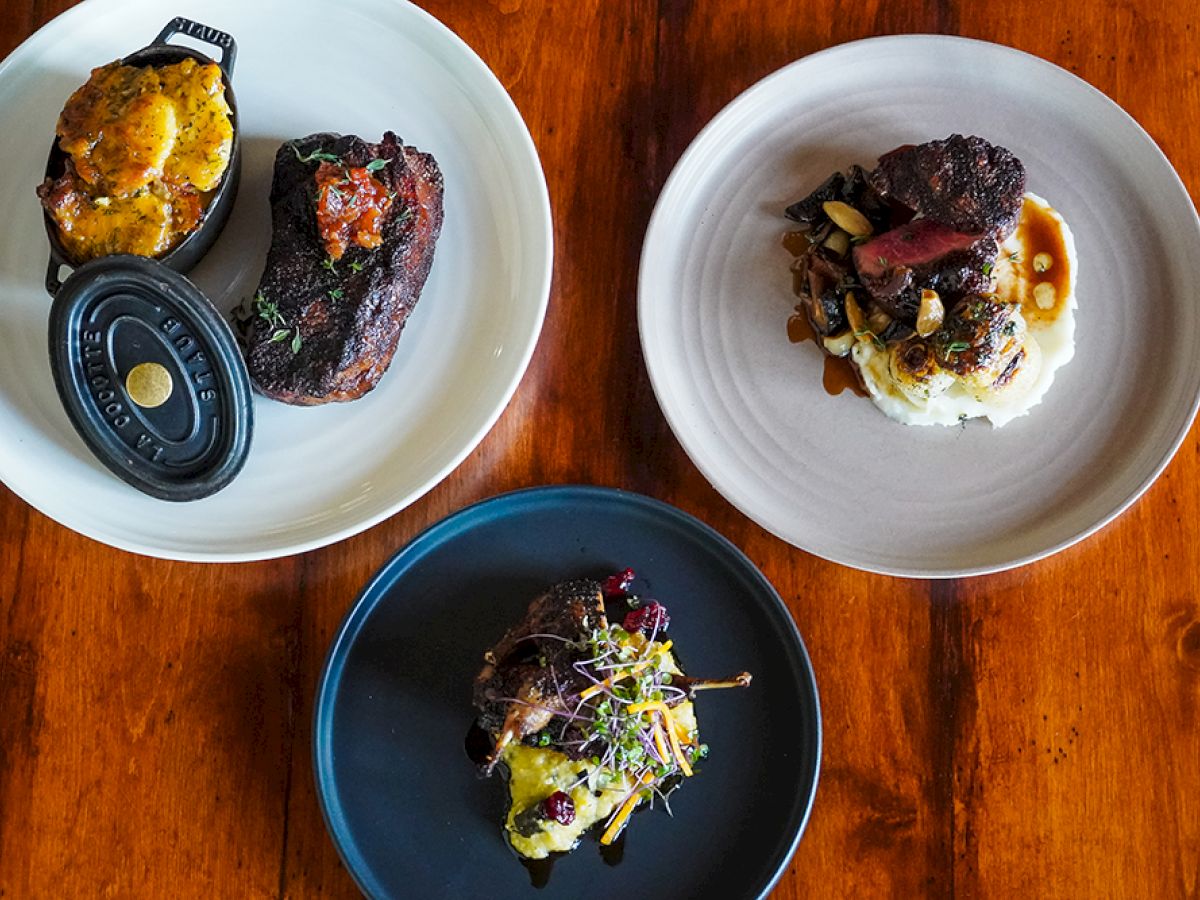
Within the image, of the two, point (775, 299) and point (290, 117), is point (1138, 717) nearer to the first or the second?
point (775, 299)

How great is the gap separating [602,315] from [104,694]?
54.1 inches

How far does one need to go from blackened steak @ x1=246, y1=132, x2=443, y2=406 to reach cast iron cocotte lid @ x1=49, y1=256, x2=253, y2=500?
3.5 inches

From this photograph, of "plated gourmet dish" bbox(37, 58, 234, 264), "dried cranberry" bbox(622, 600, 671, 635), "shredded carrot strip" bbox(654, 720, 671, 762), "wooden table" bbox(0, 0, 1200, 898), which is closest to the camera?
"plated gourmet dish" bbox(37, 58, 234, 264)

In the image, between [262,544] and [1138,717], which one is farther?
[1138,717]

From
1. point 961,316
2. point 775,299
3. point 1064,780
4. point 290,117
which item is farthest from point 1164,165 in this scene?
point 290,117

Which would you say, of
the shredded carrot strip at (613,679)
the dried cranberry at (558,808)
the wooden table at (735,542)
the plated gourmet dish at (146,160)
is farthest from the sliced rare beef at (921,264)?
the plated gourmet dish at (146,160)

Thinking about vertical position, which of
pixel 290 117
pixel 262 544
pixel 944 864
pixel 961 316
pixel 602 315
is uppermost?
pixel 290 117

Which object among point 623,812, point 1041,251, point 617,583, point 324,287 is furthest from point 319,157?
point 1041,251

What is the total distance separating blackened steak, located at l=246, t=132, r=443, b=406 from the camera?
7.06 feet

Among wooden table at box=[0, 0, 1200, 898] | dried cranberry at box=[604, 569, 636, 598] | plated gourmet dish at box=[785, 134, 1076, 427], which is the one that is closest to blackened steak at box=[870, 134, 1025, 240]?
plated gourmet dish at box=[785, 134, 1076, 427]

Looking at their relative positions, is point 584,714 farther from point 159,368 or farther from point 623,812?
point 159,368

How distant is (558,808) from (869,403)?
3.59 feet

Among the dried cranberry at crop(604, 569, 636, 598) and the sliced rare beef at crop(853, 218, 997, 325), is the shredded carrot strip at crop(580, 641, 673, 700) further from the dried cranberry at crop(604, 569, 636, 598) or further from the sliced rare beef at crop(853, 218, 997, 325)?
the sliced rare beef at crop(853, 218, 997, 325)

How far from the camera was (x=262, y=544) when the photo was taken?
7.48 ft
